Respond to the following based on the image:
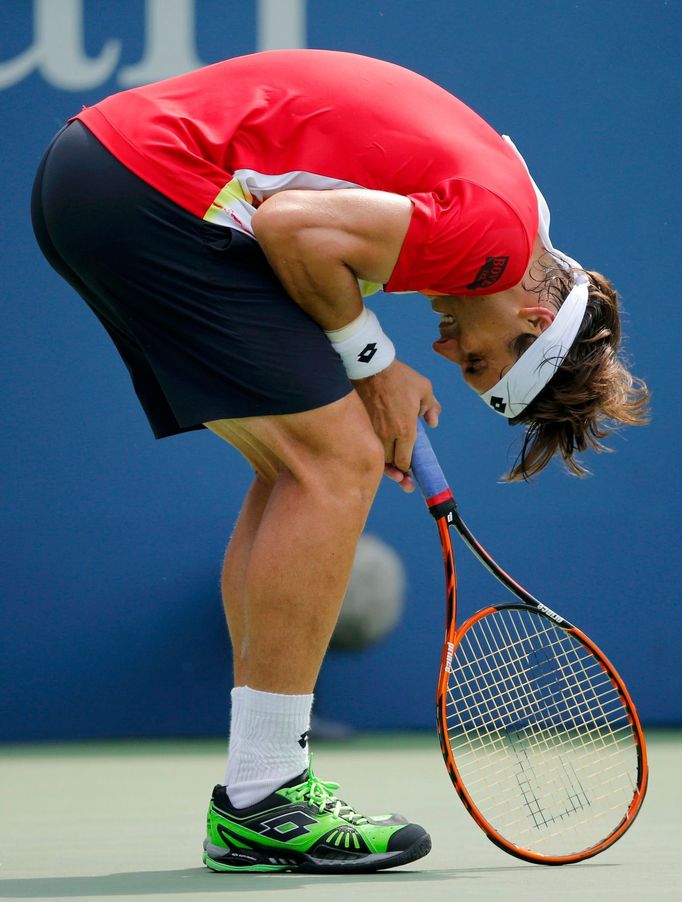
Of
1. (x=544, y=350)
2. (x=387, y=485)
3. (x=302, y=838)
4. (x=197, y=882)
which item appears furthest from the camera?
(x=387, y=485)

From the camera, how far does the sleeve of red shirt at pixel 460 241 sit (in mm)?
2178

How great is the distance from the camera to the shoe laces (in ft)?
7.34

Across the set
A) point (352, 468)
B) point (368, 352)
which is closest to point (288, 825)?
point (352, 468)

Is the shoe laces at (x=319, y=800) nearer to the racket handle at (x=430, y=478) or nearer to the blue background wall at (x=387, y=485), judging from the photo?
the racket handle at (x=430, y=478)

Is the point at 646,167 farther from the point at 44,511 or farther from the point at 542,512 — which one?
the point at 44,511

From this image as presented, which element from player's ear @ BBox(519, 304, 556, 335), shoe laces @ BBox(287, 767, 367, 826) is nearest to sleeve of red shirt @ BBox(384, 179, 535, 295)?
player's ear @ BBox(519, 304, 556, 335)

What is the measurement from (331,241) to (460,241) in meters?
0.19

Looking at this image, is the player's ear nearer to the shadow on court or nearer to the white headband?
the white headband

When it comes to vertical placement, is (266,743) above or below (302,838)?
above

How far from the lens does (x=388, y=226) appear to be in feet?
7.13

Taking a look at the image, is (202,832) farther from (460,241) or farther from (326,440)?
(460,241)

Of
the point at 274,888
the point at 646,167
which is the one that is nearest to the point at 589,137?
the point at 646,167

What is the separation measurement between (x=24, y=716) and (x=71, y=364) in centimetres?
106

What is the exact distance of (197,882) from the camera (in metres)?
2.10
